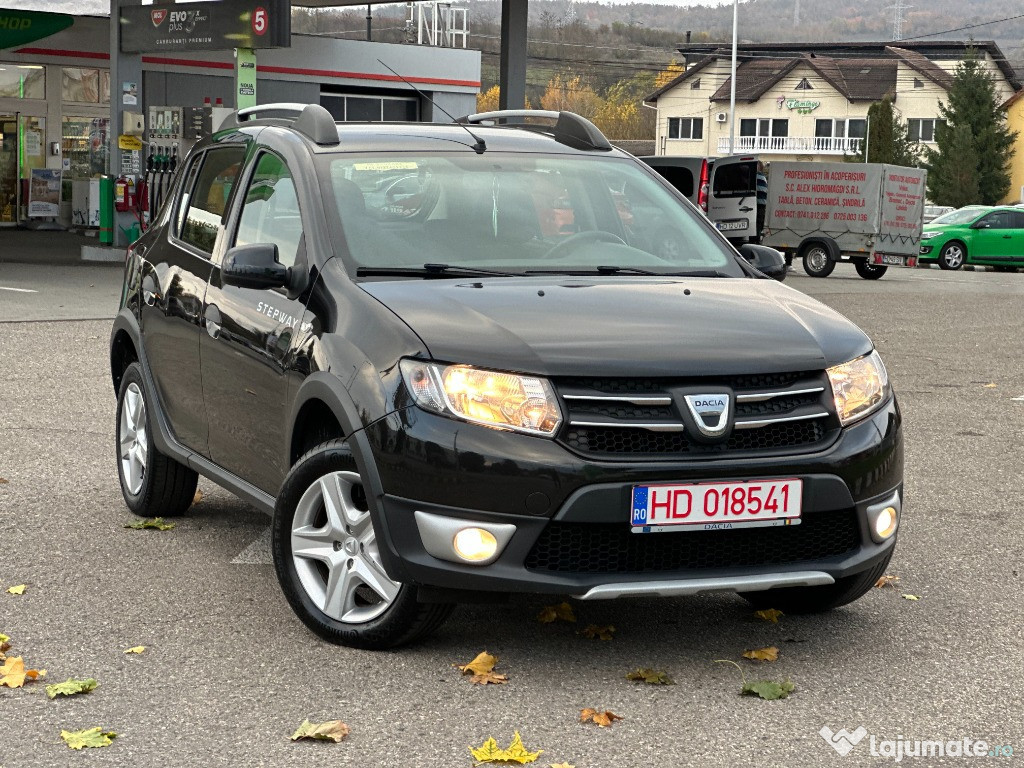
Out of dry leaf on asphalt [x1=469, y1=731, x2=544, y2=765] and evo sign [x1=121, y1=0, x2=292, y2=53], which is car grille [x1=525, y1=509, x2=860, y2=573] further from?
evo sign [x1=121, y1=0, x2=292, y2=53]

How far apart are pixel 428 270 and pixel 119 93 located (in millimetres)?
20147

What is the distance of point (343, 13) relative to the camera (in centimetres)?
4122

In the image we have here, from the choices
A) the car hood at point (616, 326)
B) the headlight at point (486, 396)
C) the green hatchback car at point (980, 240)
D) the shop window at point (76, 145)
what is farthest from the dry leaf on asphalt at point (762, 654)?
the shop window at point (76, 145)

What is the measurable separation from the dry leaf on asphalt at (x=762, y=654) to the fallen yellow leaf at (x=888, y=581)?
1019 mm

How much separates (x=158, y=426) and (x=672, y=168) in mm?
23583

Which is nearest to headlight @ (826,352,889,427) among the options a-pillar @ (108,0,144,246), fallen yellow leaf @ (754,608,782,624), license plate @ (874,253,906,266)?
fallen yellow leaf @ (754,608,782,624)

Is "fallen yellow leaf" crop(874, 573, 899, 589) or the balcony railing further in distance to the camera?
the balcony railing

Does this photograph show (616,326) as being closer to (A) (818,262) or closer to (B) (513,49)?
(B) (513,49)

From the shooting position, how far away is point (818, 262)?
99.7 feet

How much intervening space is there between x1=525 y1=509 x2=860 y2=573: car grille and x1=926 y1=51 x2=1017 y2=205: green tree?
7071 centimetres

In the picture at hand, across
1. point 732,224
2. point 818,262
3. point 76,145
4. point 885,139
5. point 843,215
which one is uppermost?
point 885,139

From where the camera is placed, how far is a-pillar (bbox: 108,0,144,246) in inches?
941

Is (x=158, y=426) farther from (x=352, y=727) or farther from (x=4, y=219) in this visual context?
(x=4, y=219)

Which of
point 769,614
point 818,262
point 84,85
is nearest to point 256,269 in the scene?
point 769,614
